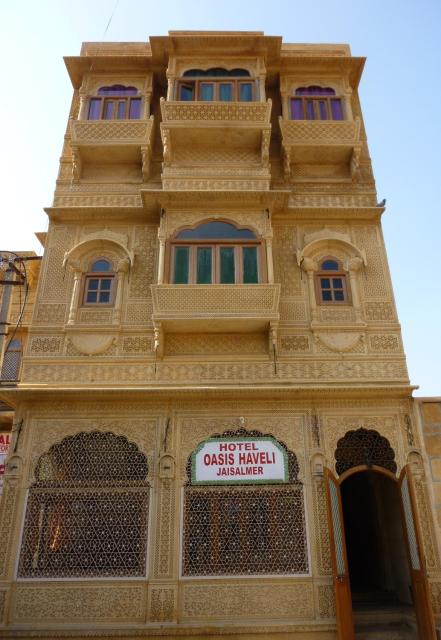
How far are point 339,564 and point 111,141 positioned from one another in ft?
28.7

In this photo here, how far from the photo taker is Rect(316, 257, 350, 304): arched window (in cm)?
902

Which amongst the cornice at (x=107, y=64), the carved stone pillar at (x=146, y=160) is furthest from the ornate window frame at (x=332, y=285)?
the cornice at (x=107, y=64)

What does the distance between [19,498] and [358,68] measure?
11145 millimetres

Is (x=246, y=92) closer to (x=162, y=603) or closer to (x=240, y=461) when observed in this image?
(x=240, y=461)

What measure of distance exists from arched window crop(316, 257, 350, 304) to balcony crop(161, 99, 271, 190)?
199 centimetres

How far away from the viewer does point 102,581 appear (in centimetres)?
708

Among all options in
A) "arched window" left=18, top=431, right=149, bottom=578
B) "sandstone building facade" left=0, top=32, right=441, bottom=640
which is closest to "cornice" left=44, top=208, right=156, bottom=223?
"sandstone building facade" left=0, top=32, right=441, bottom=640

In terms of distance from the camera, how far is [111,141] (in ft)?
32.6

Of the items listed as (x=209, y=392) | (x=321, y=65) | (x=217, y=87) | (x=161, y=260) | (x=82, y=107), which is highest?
(x=321, y=65)

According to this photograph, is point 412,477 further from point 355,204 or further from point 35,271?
point 35,271

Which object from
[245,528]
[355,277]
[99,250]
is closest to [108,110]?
[99,250]

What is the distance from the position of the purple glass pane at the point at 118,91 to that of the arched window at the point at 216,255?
4.04 meters

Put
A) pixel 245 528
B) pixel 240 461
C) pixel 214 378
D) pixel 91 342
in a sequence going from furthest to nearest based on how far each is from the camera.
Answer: pixel 91 342
pixel 214 378
pixel 240 461
pixel 245 528

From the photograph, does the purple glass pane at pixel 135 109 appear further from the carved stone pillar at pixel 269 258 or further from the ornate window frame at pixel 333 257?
the ornate window frame at pixel 333 257
